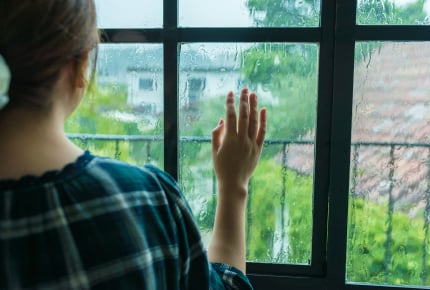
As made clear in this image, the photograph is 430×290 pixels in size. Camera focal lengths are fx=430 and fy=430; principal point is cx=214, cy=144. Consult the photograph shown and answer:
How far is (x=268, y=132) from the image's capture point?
110cm

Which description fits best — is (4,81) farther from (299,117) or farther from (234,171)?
(299,117)

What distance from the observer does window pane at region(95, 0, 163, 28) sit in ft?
3.51

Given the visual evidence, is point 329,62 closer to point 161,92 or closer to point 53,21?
point 161,92

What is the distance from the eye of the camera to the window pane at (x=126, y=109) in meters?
1.10

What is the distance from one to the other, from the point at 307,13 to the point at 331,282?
67cm

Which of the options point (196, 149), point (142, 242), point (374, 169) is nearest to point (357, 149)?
point (374, 169)

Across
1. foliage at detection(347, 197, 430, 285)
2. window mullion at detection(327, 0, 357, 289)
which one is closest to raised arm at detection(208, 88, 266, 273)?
window mullion at detection(327, 0, 357, 289)

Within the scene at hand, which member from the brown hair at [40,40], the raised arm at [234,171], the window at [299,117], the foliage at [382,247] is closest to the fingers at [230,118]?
the raised arm at [234,171]

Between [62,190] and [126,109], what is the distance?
713 mm

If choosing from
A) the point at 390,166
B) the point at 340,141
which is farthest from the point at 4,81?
the point at 390,166

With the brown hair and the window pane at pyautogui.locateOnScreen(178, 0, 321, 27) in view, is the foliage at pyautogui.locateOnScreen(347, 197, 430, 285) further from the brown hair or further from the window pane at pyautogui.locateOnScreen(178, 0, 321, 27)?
the brown hair

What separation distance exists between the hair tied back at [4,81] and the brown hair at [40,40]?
15mm

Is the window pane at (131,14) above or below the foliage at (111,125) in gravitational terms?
above

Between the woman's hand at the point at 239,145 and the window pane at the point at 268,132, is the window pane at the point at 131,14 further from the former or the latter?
the woman's hand at the point at 239,145
